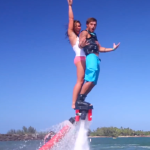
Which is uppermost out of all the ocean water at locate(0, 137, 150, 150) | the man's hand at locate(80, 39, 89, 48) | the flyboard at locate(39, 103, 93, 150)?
the man's hand at locate(80, 39, 89, 48)

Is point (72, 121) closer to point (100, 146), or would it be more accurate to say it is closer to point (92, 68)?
point (92, 68)

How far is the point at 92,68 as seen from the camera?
152 inches

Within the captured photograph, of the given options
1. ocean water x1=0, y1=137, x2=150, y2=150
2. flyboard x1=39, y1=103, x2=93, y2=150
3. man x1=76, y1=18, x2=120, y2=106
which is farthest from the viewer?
ocean water x1=0, y1=137, x2=150, y2=150

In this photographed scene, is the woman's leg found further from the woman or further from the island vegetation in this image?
the island vegetation

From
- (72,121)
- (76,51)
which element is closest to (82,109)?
(72,121)

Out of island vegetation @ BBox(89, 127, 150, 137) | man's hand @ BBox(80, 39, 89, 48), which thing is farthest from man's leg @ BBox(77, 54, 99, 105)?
island vegetation @ BBox(89, 127, 150, 137)

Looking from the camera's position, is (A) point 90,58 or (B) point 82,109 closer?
(B) point 82,109

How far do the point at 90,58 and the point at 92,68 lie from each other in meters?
0.19

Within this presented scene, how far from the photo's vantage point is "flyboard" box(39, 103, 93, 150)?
379 centimetres

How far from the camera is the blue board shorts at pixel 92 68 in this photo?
3883 mm

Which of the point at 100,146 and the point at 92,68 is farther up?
the point at 92,68

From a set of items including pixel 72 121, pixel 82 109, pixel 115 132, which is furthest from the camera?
pixel 115 132

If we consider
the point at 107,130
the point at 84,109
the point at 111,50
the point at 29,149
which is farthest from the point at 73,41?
the point at 107,130

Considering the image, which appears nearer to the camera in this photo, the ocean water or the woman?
the woman
